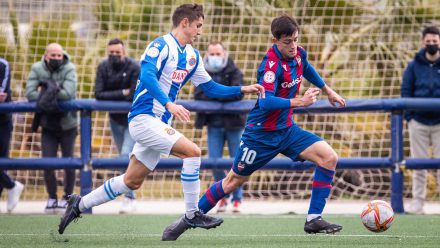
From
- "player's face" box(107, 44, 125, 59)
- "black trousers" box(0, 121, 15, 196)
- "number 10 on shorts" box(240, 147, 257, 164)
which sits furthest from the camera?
"player's face" box(107, 44, 125, 59)

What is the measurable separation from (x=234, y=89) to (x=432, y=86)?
403cm

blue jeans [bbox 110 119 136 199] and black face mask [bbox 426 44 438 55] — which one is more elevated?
black face mask [bbox 426 44 438 55]

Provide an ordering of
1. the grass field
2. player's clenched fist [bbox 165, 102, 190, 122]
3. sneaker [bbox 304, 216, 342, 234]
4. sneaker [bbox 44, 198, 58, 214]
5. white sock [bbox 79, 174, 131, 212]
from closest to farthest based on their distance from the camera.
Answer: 1. player's clenched fist [bbox 165, 102, 190, 122]
2. the grass field
3. sneaker [bbox 304, 216, 342, 234]
4. white sock [bbox 79, 174, 131, 212]
5. sneaker [bbox 44, 198, 58, 214]

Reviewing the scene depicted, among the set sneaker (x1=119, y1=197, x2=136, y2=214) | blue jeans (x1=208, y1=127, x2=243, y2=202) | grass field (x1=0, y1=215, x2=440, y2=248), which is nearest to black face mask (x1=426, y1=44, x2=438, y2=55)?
grass field (x1=0, y1=215, x2=440, y2=248)

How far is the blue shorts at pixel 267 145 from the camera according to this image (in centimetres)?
805

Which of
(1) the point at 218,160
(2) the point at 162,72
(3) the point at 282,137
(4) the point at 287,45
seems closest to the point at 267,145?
(3) the point at 282,137

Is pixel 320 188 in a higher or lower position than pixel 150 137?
lower

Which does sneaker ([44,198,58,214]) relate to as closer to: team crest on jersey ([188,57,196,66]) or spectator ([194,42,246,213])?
spectator ([194,42,246,213])

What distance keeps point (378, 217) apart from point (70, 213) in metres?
2.54

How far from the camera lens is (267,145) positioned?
8.05 meters

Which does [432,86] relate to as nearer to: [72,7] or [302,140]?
[302,140]

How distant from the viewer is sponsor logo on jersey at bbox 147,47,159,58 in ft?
24.9

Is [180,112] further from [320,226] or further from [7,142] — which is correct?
[7,142]

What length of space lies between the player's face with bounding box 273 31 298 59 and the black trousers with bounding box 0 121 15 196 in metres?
4.73
